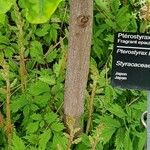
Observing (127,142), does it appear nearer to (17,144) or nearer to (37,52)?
(17,144)

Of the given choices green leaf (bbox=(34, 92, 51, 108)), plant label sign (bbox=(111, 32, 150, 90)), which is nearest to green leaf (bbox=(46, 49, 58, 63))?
green leaf (bbox=(34, 92, 51, 108))

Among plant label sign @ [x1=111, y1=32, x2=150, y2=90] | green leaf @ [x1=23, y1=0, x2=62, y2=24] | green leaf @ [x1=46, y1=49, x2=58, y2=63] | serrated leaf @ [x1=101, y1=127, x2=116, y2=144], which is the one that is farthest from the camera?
green leaf @ [x1=46, y1=49, x2=58, y2=63]

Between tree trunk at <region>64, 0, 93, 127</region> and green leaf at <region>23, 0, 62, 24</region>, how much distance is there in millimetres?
513

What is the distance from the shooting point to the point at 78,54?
1.41m

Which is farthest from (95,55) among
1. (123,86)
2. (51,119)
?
(123,86)

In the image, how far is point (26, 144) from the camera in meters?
1.62

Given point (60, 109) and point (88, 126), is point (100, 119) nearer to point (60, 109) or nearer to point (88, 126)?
point (88, 126)

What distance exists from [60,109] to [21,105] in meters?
0.16

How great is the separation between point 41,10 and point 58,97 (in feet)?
3.07

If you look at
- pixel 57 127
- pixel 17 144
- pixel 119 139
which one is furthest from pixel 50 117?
pixel 119 139

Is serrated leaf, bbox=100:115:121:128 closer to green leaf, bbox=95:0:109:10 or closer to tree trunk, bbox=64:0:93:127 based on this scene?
tree trunk, bbox=64:0:93:127

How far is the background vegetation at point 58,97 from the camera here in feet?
4.99

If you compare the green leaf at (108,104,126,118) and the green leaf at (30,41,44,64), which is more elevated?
the green leaf at (30,41,44,64)

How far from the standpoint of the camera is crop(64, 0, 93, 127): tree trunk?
1.31 m
